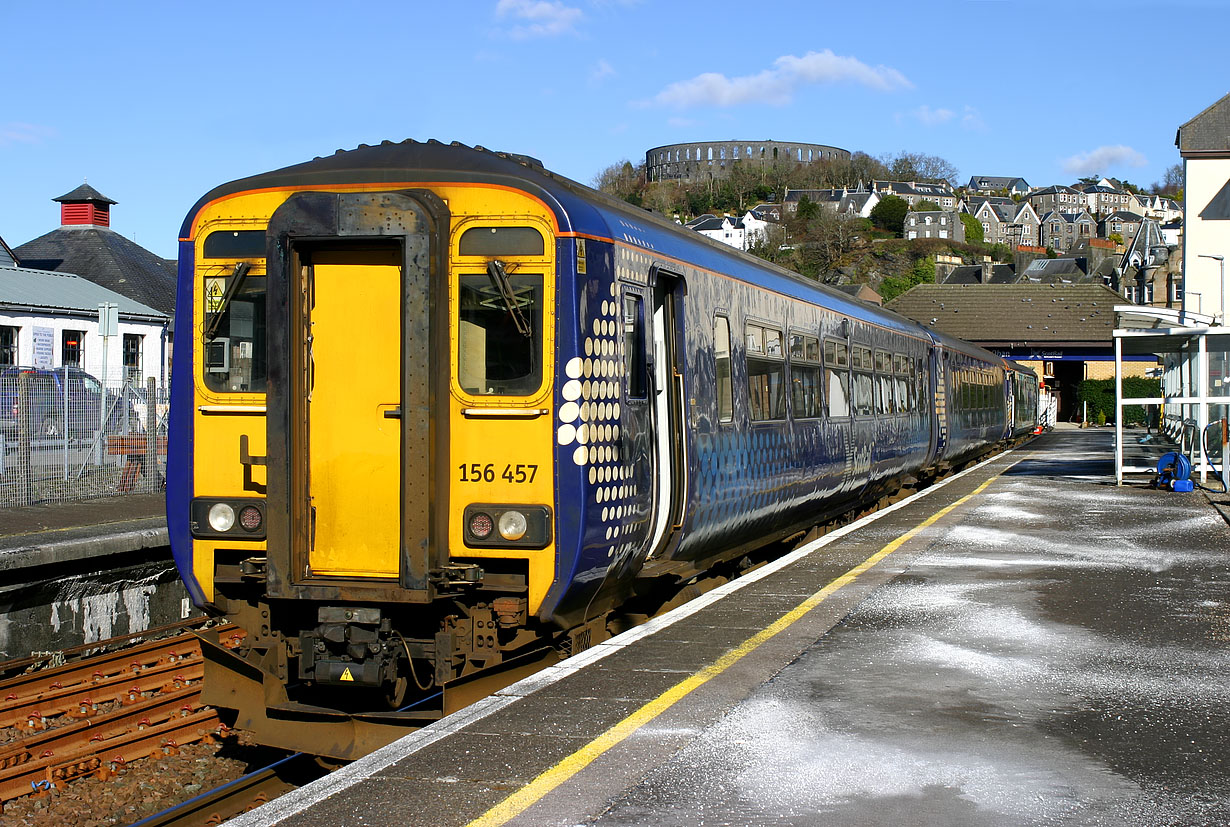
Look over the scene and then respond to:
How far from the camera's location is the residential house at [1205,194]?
40656 millimetres

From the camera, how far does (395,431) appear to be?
265 inches

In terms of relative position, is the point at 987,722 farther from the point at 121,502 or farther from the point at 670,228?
the point at 121,502

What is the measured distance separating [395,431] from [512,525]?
800 millimetres

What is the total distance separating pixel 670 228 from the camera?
30.6 ft

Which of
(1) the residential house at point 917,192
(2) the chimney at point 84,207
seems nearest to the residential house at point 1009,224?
(1) the residential house at point 917,192

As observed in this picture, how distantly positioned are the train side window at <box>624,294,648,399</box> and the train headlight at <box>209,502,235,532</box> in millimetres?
2387

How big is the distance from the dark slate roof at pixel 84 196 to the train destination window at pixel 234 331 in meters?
35.9

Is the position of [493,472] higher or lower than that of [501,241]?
lower

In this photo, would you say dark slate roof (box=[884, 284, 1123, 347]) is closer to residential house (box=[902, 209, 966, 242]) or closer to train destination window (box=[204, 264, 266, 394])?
train destination window (box=[204, 264, 266, 394])

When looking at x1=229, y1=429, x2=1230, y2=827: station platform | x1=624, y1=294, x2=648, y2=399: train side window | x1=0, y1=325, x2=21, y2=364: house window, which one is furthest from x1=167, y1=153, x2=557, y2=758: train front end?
x1=0, y1=325, x2=21, y2=364: house window

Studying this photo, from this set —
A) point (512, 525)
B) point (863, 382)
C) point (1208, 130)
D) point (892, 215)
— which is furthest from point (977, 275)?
point (512, 525)

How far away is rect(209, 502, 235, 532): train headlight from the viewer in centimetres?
701

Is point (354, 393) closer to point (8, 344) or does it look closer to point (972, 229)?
point (8, 344)

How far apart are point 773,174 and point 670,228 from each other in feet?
586
